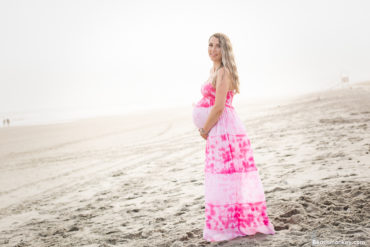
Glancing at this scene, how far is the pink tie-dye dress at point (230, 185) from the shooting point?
11.0ft

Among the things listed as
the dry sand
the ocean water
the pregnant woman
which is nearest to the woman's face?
the pregnant woman

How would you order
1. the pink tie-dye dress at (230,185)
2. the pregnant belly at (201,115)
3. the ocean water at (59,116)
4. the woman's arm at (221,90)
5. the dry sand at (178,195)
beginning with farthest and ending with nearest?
the ocean water at (59,116), the dry sand at (178,195), the pregnant belly at (201,115), the pink tie-dye dress at (230,185), the woman's arm at (221,90)

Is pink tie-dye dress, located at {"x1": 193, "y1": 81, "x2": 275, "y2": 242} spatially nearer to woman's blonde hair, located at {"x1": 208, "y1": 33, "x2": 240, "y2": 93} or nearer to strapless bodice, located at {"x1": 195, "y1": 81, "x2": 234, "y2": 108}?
strapless bodice, located at {"x1": 195, "y1": 81, "x2": 234, "y2": 108}

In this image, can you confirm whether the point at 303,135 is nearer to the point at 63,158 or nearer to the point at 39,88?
the point at 63,158

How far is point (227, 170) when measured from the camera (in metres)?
3.37

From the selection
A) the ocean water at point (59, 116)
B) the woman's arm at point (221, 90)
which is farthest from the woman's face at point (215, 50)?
the ocean water at point (59, 116)

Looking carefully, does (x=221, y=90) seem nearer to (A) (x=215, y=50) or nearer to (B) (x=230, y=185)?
(A) (x=215, y=50)

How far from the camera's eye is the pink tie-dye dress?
3.37 m

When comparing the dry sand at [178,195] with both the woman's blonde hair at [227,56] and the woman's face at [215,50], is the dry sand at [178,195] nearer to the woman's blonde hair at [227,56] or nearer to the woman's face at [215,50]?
the woman's blonde hair at [227,56]

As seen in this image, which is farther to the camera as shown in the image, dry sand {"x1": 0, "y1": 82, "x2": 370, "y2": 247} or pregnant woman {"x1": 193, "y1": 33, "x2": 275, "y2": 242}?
dry sand {"x1": 0, "y1": 82, "x2": 370, "y2": 247}

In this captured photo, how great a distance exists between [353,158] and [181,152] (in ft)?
16.7

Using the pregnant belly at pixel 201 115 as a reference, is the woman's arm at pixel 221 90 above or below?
above

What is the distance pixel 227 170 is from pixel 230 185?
0.15 m

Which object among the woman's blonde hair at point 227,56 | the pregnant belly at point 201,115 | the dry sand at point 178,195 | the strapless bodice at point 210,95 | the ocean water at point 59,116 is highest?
the ocean water at point 59,116
